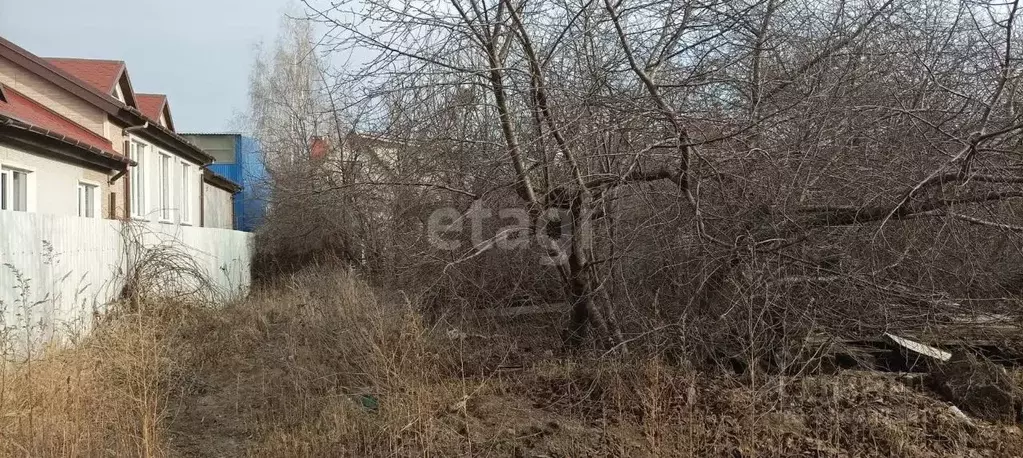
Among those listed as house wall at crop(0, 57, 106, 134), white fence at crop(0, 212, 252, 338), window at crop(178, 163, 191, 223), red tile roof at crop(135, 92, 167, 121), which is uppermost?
red tile roof at crop(135, 92, 167, 121)

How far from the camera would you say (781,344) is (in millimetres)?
4715

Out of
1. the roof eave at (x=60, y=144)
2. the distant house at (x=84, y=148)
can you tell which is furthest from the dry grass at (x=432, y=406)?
the distant house at (x=84, y=148)

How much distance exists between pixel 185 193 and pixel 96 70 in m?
3.21

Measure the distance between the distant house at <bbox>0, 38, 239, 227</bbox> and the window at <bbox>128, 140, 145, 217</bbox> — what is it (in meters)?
0.02

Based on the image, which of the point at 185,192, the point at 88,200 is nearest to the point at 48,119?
the point at 88,200

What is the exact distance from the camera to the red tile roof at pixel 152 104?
15.2m

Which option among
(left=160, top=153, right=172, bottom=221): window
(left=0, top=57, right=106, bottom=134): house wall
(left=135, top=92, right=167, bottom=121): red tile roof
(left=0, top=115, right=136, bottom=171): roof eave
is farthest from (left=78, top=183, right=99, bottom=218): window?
(left=135, top=92, right=167, bottom=121): red tile roof

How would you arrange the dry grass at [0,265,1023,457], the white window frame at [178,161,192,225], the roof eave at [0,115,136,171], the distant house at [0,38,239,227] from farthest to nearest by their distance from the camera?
the white window frame at [178,161,192,225]
the distant house at [0,38,239,227]
the roof eave at [0,115,136,171]
the dry grass at [0,265,1023,457]

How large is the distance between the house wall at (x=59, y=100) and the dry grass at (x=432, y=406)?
6.38 metres

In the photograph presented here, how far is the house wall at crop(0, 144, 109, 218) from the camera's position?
820cm

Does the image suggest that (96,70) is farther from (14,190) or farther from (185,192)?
(14,190)

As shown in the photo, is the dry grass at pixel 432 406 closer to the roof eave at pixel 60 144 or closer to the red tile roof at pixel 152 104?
the roof eave at pixel 60 144

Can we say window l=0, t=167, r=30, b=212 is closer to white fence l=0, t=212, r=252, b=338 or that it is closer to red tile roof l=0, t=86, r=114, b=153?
red tile roof l=0, t=86, r=114, b=153

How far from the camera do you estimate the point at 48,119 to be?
395 inches
